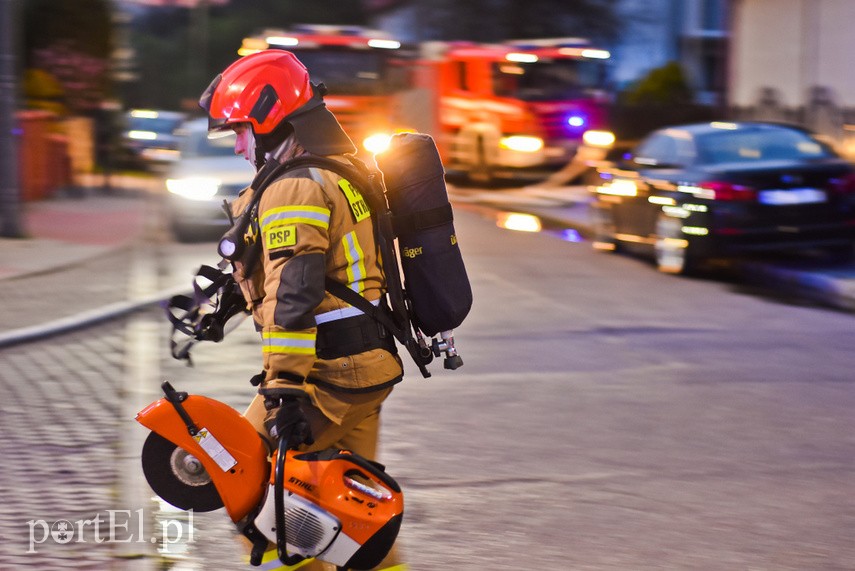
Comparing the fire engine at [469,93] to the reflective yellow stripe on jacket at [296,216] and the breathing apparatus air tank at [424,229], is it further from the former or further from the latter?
the reflective yellow stripe on jacket at [296,216]

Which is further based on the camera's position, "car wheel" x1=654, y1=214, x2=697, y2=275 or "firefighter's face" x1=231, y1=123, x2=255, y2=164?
"car wheel" x1=654, y1=214, x2=697, y2=275

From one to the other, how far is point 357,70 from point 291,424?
20.9 meters

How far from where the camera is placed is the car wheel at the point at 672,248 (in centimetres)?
1373

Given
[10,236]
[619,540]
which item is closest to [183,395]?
[619,540]

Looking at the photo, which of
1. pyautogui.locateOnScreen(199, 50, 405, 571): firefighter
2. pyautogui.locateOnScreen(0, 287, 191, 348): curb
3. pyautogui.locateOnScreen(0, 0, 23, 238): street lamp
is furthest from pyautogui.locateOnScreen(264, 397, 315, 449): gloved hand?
pyautogui.locateOnScreen(0, 0, 23, 238): street lamp

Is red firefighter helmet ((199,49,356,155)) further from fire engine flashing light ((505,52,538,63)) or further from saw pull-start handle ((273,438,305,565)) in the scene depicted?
fire engine flashing light ((505,52,538,63))

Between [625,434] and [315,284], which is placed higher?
[315,284]

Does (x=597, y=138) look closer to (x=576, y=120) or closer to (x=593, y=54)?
(x=576, y=120)

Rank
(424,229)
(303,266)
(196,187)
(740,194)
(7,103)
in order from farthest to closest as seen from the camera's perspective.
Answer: (196,187) → (7,103) → (740,194) → (424,229) → (303,266)

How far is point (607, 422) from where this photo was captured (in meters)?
7.68

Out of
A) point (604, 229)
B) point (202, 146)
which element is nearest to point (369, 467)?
point (604, 229)

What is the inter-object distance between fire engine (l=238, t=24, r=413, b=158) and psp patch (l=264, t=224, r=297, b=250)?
1997 centimetres

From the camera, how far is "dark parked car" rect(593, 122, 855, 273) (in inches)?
520

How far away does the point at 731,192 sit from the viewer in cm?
1320
